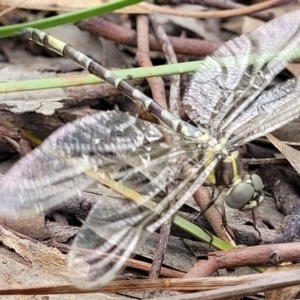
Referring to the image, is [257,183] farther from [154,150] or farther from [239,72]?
[239,72]

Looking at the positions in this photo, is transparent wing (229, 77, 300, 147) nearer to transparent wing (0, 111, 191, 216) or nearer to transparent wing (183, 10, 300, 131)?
A: transparent wing (183, 10, 300, 131)

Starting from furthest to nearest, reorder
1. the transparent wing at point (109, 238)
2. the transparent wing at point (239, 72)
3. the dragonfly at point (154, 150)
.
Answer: the transparent wing at point (239, 72), the dragonfly at point (154, 150), the transparent wing at point (109, 238)

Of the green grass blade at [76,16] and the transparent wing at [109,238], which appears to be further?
the green grass blade at [76,16]

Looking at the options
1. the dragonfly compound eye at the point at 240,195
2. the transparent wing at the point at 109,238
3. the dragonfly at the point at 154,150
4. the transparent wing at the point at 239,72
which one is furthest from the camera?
the transparent wing at the point at 239,72

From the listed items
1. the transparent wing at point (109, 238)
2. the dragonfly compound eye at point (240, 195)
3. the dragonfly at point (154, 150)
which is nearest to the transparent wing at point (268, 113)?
the dragonfly at point (154, 150)

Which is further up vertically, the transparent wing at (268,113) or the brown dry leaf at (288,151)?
the transparent wing at (268,113)

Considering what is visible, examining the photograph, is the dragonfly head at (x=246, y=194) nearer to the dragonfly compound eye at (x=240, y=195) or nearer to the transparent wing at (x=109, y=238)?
the dragonfly compound eye at (x=240, y=195)

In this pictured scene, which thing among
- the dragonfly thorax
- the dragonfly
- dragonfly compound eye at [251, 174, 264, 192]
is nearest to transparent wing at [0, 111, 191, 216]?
the dragonfly

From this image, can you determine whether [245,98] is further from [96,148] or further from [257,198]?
[96,148]
